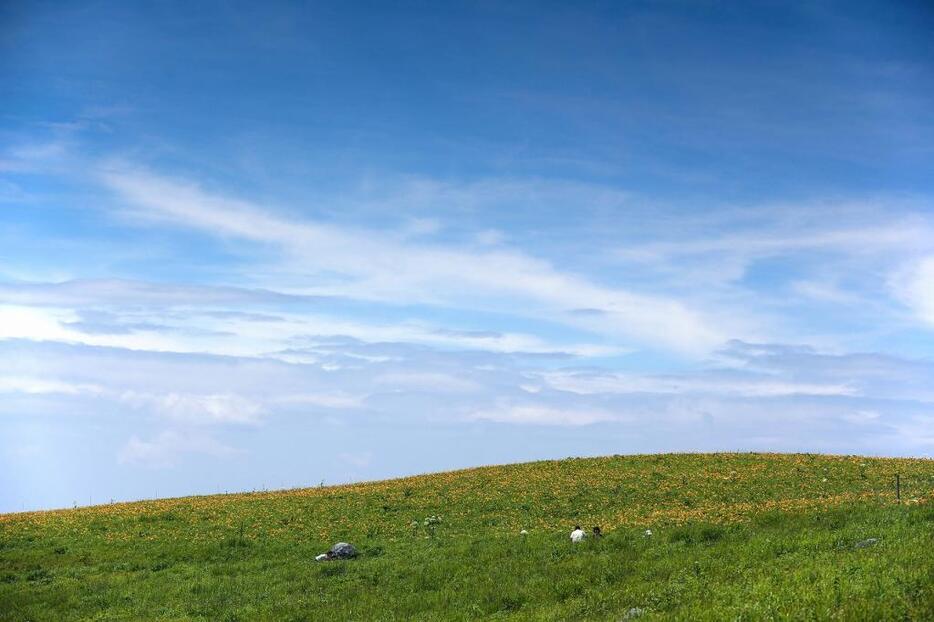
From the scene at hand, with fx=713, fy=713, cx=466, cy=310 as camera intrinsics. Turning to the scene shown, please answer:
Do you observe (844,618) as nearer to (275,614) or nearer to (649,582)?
(649,582)

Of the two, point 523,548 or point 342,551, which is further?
point 342,551

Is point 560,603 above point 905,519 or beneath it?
beneath

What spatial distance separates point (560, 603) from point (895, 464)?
35.8 meters

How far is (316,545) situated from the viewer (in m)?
33.3

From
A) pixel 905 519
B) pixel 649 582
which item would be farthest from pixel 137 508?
pixel 905 519

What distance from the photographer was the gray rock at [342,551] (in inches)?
1194

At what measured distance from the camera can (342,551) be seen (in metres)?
30.4

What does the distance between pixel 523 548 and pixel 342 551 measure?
26.1ft

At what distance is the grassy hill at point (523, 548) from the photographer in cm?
1706

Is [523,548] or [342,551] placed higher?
[523,548]

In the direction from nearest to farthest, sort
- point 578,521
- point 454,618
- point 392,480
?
point 454,618 < point 578,521 < point 392,480

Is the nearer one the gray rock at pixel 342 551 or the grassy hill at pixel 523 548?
the grassy hill at pixel 523 548

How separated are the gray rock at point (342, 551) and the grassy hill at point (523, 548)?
1.64ft

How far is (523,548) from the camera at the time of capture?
92.1 feet
